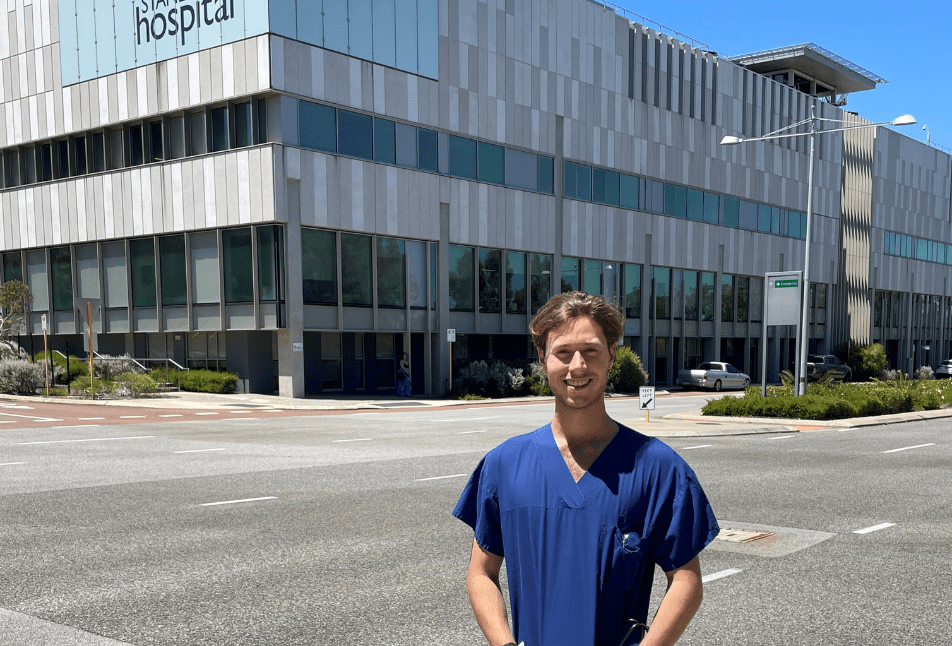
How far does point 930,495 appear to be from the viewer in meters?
11.5

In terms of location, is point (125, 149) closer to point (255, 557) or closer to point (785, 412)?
point (785, 412)

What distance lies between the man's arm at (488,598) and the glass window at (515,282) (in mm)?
37566

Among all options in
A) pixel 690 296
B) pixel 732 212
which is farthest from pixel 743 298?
pixel 690 296

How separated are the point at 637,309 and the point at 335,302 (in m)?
20.0

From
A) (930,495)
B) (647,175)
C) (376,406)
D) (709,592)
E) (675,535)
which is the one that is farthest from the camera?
(647,175)

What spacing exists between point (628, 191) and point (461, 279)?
13133mm

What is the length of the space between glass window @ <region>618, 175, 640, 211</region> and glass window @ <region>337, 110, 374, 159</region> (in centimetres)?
1664

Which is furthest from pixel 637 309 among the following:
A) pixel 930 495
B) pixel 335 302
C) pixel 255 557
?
pixel 255 557

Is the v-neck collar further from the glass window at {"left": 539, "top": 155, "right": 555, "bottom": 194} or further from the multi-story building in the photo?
the glass window at {"left": 539, "top": 155, "right": 555, "bottom": 194}

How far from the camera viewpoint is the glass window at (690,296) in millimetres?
50875

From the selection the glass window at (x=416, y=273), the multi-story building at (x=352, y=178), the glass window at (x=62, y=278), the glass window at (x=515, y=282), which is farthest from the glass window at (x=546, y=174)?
the glass window at (x=62, y=278)

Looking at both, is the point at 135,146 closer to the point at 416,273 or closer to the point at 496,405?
the point at 416,273

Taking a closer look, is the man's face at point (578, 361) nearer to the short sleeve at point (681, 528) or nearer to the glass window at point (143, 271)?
the short sleeve at point (681, 528)

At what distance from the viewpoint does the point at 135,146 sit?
119 feet
